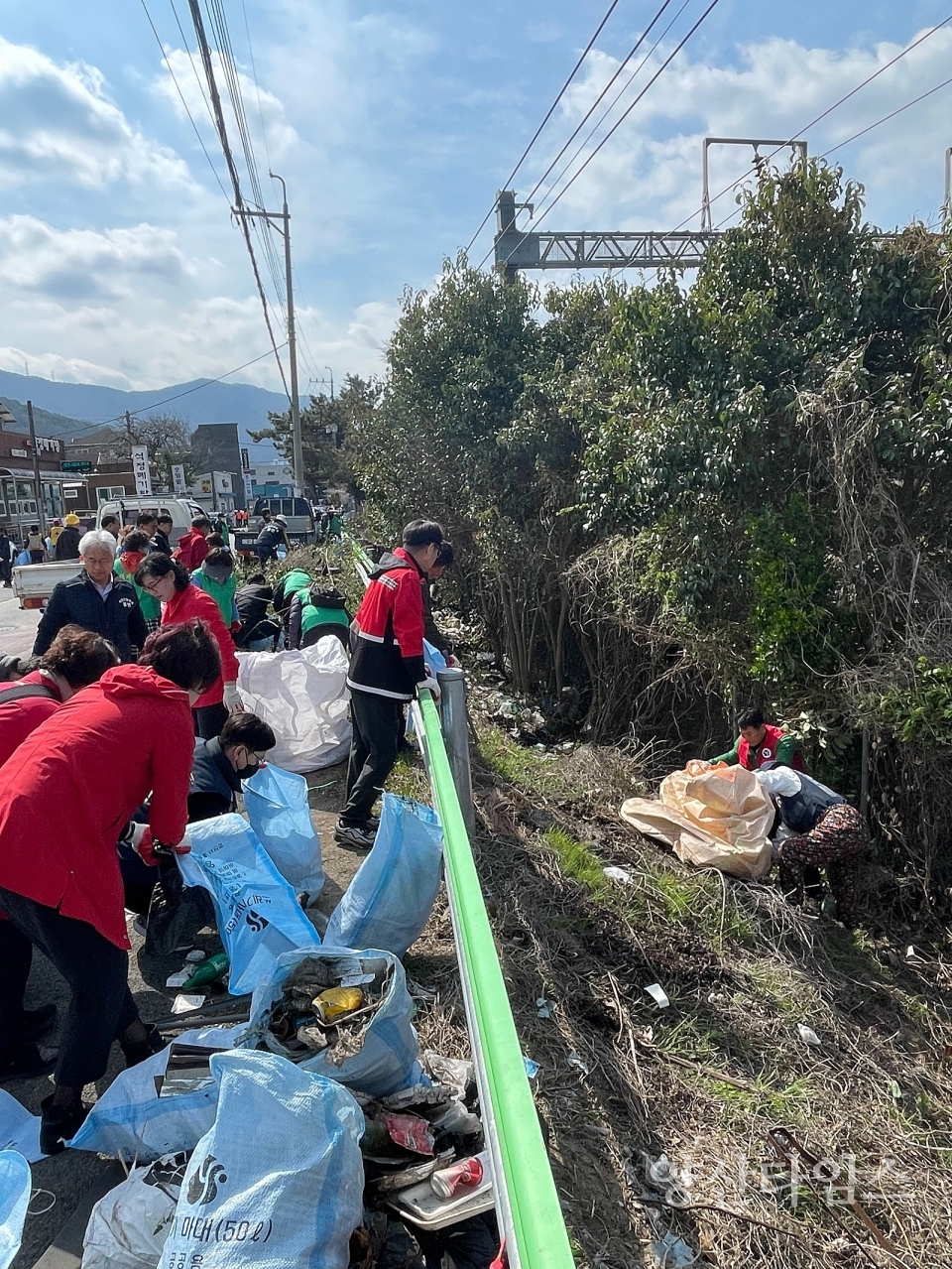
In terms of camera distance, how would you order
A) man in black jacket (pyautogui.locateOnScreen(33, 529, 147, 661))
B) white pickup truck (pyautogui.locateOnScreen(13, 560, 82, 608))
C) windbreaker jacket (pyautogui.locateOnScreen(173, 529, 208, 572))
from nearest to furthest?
man in black jacket (pyautogui.locateOnScreen(33, 529, 147, 661)) → windbreaker jacket (pyautogui.locateOnScreen(173, 529, 208, 572)) → white pickup truck (pyautogui.locateOnScreen(13, 560, 82, 608))

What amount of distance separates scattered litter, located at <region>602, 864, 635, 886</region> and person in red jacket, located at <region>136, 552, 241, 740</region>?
2.55m

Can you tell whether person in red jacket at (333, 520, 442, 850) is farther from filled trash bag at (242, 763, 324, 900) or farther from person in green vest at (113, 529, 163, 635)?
person in green vest at (113, 529, 163, 635)

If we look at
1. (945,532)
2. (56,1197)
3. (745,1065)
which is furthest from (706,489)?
(56,1197)

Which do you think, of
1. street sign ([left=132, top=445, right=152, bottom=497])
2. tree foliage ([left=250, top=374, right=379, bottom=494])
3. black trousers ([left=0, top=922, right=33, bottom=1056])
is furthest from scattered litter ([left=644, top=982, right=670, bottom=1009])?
tree foliage ([left=250, top=374, right=379, bottom=494])

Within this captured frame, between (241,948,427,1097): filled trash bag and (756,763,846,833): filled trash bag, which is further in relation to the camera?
(756,763,846,833): filled trash bag

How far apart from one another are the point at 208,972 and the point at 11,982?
66 centimetres

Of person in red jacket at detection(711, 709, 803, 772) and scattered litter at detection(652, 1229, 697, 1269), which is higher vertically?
person in red jacket at detection(711, 709, 803, 772)

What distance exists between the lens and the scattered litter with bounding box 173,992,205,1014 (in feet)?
9.52

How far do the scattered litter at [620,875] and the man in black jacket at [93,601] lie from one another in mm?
3445

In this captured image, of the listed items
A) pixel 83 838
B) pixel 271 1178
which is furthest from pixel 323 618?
pixel 271 1178

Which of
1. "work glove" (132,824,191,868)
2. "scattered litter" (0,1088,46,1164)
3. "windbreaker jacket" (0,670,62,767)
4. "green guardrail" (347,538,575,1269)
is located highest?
"windbreaker jacket" (0,670,62,767)

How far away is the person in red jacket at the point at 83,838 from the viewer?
222 cm

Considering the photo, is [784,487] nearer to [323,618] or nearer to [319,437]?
[323,618]

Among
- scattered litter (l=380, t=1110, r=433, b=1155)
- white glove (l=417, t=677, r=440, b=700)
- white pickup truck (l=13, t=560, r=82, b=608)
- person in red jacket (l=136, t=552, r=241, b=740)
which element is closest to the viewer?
scattered litter (l=380, t=1110, r=433, b=1155)
